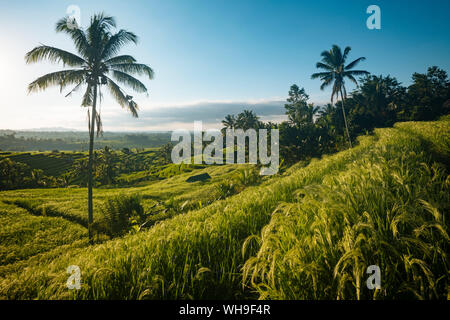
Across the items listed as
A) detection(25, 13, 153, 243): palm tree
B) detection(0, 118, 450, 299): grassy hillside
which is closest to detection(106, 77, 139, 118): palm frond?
detection(25, 13, 153, 243): palm tree

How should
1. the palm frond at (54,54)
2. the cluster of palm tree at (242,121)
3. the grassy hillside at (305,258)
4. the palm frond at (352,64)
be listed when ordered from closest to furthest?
the grassy hillside at (305,258) < the palm frond at (54,54) < the palm frond at (352,64) < the cluster of palm tree at (242,121)

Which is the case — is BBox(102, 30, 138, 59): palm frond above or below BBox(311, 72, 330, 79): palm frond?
below

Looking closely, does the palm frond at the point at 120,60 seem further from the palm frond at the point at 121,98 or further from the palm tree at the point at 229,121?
the palm tree at the point at 229,121

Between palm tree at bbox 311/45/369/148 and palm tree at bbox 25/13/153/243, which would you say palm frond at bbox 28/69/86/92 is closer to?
palm tree at bbox 25/13/153/243

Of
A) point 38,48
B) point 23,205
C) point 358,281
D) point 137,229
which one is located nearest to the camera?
point 358,281

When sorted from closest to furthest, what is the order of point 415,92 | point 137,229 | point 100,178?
point 137,229 < point 415,92 < point 100,178

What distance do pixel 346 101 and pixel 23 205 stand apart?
1977 inches

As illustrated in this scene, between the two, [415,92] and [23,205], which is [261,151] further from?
[415,92]

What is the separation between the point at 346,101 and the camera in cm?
4169

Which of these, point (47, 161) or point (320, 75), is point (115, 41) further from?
point (47, 161)

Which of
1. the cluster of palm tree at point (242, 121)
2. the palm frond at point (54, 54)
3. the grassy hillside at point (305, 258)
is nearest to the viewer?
the grassy hillside at point (305, 258)

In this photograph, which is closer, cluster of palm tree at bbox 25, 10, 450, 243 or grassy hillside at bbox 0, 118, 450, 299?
grassy hillside at bbox 0, 118, 450, 299

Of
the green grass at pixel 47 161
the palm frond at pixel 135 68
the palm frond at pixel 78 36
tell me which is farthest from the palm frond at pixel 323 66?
the green grass at pixel 47 161
